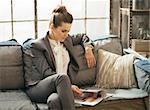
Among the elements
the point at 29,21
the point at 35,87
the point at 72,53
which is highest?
the point at 29,21

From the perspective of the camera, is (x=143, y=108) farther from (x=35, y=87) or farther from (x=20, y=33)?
(x=20, y=33)

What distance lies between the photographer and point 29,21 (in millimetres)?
3510

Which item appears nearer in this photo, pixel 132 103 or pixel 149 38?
pixel 132 103

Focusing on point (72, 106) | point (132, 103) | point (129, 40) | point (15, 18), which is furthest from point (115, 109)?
point (15, 18)

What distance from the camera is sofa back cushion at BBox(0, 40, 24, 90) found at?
2867mm

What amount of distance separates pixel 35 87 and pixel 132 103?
0.88 meters

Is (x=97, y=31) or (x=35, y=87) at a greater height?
(x=97, y=31)

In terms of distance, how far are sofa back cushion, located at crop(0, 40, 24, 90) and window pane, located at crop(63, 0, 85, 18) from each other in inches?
38.3

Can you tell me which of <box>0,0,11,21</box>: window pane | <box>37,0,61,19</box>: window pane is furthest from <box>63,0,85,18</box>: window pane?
Answer: <box>0,0,11,21</box>: window pane

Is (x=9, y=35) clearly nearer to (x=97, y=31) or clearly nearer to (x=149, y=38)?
(x=97, y=31)

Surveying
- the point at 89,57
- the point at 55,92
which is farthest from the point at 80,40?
the point at 55,92

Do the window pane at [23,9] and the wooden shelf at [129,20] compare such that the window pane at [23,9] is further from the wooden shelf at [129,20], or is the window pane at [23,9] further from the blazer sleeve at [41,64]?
the wooden shelf at [129,20]

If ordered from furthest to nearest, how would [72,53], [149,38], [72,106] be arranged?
[149,38] → [72,53] → [72,106]

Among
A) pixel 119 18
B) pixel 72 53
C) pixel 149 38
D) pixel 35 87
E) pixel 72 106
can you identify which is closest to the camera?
pixel 72 106
